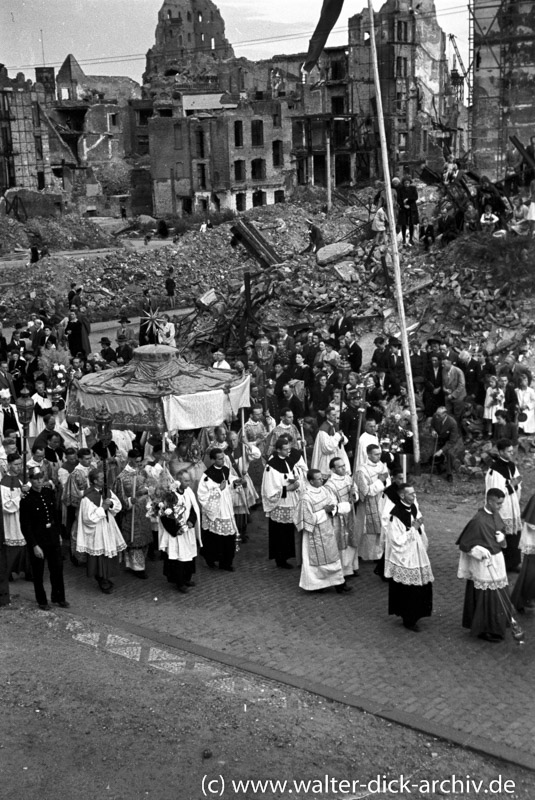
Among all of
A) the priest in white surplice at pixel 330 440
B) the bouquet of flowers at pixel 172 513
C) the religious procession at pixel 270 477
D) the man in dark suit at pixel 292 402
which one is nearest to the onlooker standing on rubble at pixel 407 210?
the religious procession at pixel 270 477

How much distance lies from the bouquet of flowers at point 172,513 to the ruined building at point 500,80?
67.4ft

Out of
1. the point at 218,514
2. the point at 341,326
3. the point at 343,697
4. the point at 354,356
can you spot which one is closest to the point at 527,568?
the point at 343,697

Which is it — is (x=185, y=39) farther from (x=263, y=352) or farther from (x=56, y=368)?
(x=56, y=368)

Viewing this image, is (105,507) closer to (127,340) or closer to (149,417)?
(149,417)

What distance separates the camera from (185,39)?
9250 centimetres

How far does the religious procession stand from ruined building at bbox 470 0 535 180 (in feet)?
49.1

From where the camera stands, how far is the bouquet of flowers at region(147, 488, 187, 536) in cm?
1168

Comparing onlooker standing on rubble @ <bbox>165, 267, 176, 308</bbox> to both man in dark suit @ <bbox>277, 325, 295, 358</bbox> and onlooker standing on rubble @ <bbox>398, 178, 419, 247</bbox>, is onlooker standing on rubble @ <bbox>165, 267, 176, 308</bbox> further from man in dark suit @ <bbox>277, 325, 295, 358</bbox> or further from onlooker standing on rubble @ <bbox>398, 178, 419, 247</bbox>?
man in dark suit @ <bbox>277, 325, 295, 358</bbox>

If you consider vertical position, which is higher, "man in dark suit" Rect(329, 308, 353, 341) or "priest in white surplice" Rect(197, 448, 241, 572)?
"man in dark suit" Rect(329, 308, 353, 341)

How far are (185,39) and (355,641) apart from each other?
89.9 metres

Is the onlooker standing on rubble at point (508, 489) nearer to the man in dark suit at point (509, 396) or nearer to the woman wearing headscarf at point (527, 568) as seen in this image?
the woman wearing headscarf at point (527, 568)

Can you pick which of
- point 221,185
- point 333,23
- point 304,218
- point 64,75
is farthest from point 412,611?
point 64,75

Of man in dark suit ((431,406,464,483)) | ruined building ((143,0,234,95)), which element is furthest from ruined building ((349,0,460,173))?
man in dark suit ((431,406,464,483))

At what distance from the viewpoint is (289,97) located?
215 feet
